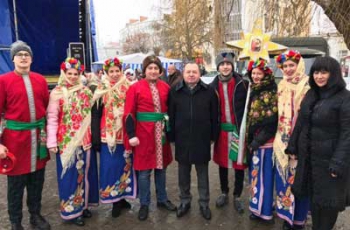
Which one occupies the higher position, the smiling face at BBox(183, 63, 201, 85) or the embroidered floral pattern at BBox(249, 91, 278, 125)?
the smiling face at BBox(183, 63, 201, 85)

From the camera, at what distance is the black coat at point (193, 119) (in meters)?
3.87

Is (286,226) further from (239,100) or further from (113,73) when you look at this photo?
(113,73)

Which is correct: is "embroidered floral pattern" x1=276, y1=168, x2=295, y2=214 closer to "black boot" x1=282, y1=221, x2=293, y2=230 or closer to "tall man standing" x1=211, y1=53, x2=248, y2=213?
"black boot" x1=282, y1=221, x2=293, y2=230

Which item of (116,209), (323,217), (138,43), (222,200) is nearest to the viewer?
(323,217)

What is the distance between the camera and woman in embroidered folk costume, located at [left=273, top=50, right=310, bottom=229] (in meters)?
3.48

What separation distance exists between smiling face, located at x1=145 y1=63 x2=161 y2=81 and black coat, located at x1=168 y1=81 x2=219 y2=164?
0.83 ft

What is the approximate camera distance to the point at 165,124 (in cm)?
401

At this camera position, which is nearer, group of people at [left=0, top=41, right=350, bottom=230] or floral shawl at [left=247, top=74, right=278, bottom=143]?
group of people at [left=0, top=41, right=350, bottom=230]

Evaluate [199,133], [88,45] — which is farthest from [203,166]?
[88,45]

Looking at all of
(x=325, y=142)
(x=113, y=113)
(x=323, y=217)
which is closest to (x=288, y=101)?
(x=325, y=142)

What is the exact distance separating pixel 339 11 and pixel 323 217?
2913 millimetres

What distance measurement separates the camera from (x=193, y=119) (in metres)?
3.86

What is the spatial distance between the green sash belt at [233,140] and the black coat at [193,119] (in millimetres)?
177

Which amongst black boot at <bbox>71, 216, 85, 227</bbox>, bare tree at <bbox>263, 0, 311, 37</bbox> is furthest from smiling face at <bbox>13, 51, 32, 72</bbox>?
bare tree at <bbox>263, 0, 311, 37</bbox>
